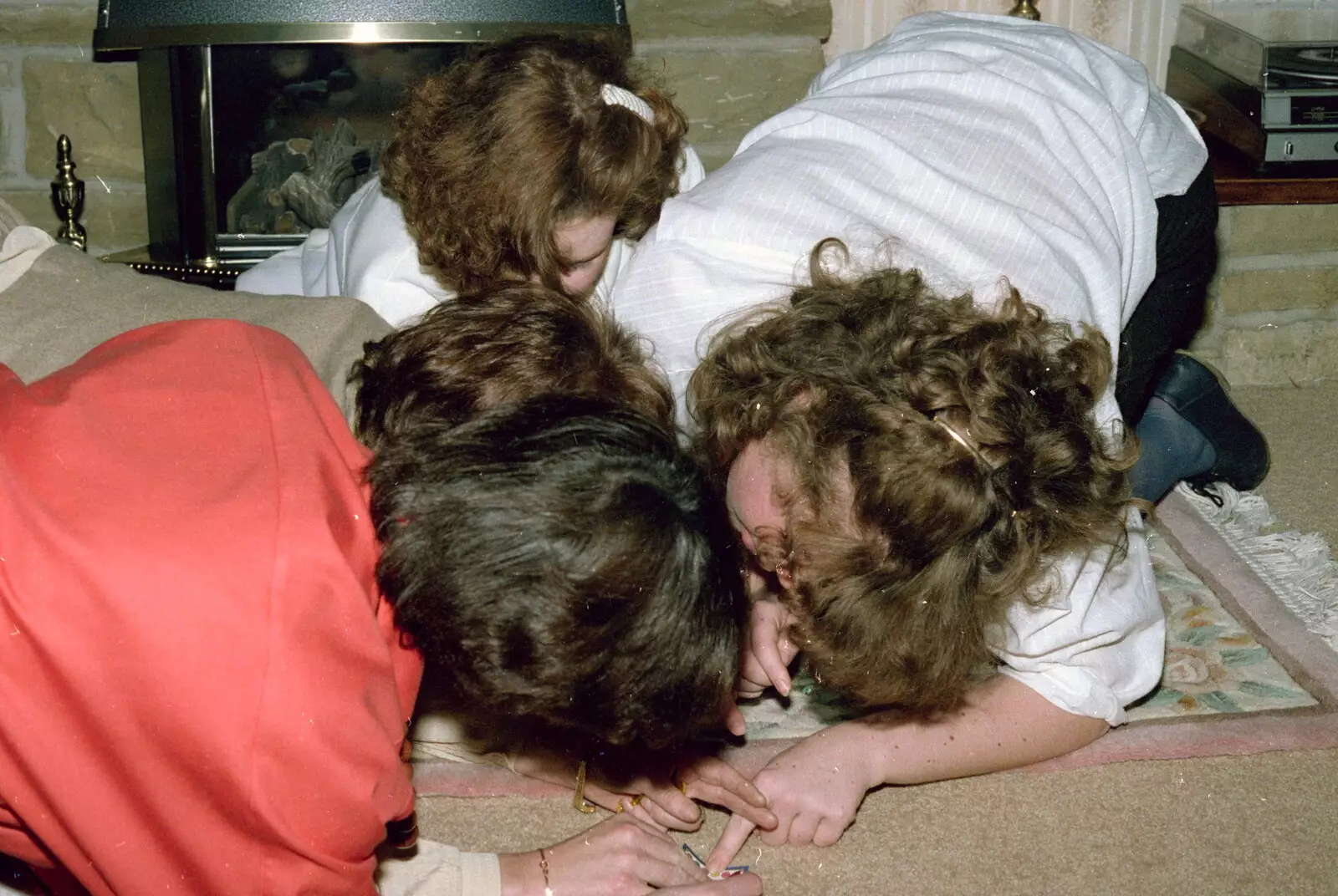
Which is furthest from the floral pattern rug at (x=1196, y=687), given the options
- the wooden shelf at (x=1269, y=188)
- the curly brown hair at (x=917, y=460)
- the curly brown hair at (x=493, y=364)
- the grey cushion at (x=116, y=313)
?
the wooden shelf at (x=1269, y=188)

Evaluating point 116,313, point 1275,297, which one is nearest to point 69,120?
point 116,313

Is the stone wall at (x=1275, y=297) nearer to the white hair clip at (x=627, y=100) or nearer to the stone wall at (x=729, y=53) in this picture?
the stone wall at (x=729, y=53)

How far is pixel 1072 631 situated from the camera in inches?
40.2

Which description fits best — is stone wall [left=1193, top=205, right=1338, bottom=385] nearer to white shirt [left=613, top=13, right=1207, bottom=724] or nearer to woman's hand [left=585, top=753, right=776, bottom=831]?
white shirt [left=613, top=13, right=1207, bottom=724]

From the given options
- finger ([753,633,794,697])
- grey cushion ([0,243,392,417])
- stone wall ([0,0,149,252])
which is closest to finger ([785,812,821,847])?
finger ([753,633,794,697])

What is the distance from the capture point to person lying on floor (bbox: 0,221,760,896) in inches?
28.0

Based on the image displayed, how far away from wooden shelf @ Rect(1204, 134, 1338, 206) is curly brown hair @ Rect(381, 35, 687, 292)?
857mm

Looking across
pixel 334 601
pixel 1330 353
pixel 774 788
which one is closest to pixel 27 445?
pixel 334 601

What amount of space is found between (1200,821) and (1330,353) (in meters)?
1.09

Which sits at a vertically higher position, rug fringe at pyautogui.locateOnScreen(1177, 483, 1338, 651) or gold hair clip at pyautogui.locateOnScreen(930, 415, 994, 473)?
gold hair clip at pyautogui.locateOnScreen(930, 415, 994, 473)

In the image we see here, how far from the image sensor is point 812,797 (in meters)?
1.07

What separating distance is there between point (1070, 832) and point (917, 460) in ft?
1.35

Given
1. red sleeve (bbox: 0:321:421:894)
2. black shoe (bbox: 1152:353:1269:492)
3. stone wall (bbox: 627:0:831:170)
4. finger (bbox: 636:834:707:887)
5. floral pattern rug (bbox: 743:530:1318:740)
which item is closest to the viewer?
red sleeve (bbox: 0:321:421:894)

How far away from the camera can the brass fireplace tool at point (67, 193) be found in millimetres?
1762
